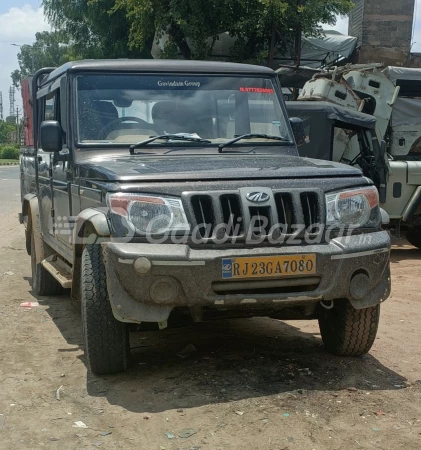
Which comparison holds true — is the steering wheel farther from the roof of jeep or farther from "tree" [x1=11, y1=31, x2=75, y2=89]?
"tree" [x1=11, y1=31, x2=75, y2=89]

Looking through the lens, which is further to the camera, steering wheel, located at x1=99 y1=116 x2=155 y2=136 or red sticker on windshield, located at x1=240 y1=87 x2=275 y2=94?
red sticker on windshield, located at x1=240 y1=87 x2=275 y2=94

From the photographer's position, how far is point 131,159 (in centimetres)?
491

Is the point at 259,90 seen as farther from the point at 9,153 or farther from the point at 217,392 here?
the point at 9,153

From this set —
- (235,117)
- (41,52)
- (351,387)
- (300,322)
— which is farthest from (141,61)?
(41,52)

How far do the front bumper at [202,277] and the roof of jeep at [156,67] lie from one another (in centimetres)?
188

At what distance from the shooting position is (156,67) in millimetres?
5547

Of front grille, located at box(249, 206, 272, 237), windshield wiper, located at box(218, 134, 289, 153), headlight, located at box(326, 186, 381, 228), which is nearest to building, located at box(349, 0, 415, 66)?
windshield wiper, located at box(218, 134, 289, 153)

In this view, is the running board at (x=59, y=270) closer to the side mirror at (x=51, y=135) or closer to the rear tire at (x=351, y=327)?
the side mirror at (x=51, y=135)

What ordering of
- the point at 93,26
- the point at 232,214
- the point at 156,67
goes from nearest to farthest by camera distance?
the point at 232,214
the point at 156,67
the point at 93,26

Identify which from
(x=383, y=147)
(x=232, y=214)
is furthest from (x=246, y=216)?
(x=383, y=147)

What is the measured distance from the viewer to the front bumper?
13.0ft

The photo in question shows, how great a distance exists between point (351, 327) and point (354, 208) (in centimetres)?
82

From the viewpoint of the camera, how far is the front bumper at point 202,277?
3.97m

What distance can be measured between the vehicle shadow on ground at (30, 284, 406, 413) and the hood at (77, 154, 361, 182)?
1181 mm
